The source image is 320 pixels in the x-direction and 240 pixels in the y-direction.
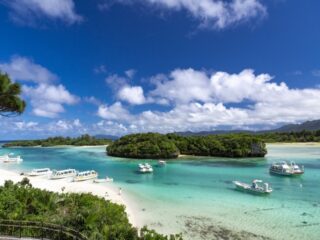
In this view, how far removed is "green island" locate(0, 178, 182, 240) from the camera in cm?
1111

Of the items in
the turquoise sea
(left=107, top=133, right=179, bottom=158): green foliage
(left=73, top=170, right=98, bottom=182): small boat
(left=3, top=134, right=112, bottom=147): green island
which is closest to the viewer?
the turquoise sea

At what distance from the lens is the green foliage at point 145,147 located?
74.2 meters

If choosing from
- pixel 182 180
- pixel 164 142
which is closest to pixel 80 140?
pixel 164 142

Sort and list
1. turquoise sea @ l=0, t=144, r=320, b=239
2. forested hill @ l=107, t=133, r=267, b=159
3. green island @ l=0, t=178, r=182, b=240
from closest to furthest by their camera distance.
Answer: green island @ l=0, t=178, r=182, b=240 < turquoise sea @ l=0, t=144, r=320, b=239 < forested hill @ l=107, t=133, r=267, b=159

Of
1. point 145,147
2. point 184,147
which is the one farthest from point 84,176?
point 184,147

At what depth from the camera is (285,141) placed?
13650 centimetres

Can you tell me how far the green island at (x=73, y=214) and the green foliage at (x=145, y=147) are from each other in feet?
178

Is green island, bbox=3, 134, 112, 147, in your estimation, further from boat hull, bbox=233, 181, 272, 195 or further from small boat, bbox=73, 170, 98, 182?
boat hull, bbox=233, 181, 272, 195

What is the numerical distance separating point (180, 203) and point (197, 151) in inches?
2149

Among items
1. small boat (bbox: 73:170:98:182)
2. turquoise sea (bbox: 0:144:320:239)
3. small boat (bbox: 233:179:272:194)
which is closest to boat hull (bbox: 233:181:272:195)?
small boat (bbox: 233:179:272:194)

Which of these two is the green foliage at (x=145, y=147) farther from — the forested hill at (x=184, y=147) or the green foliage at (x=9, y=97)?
the green foliage at (x=9, y=97)

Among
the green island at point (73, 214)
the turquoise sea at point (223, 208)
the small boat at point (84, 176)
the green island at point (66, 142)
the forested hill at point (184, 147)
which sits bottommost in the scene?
the turquoise sea at point (223, 208)

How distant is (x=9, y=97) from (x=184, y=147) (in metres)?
64.8

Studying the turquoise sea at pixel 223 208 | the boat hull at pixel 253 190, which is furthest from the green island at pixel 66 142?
the boat hull at pixel 253 190
